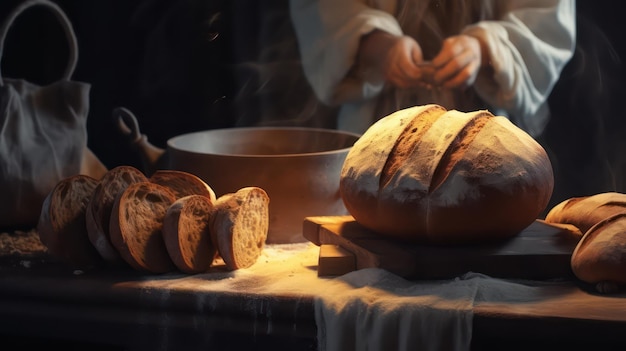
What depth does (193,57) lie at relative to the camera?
2496 millimetres

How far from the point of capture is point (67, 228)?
4.48ft

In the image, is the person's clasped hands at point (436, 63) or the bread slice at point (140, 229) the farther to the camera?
the person's clasped hands at point (436, 63)

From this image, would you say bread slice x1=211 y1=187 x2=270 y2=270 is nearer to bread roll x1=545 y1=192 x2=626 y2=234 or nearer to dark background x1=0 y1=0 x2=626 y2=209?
bread roll x1=545 y1=192 x2=626 y2=234

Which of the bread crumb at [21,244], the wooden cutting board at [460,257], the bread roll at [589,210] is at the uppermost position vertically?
the bread roll at [589,210]

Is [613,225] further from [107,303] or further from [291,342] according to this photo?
[107,303]

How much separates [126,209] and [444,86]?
1097mm

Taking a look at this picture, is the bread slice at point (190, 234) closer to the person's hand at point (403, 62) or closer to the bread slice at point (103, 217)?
the bread slice at point (103, 217)

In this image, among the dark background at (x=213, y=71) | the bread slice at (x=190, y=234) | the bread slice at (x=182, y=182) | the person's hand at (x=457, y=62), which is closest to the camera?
the bread slice at (x=190, y=234)

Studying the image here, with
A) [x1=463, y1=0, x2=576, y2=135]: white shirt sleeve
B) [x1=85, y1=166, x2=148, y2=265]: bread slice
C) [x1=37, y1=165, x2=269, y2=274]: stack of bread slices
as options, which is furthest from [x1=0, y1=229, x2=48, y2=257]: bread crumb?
[x1=463, y1=0, x2=576, y2=135]: white shirt sleeve

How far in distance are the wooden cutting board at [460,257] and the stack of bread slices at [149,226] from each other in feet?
0.50

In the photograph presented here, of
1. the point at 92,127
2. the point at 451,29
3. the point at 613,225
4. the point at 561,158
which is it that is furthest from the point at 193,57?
the point at 613,225

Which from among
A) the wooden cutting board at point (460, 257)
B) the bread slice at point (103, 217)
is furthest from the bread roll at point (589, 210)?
the bread slice at point (103, 217)

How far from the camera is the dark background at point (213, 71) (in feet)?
7.91

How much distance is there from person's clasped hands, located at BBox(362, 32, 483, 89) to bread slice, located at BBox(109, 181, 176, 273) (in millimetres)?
918
